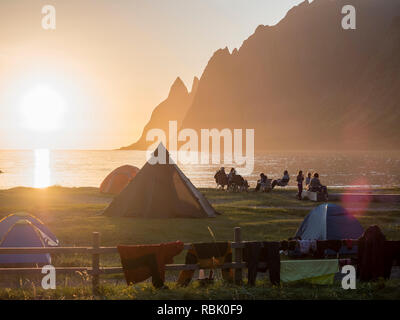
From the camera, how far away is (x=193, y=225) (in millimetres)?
21125

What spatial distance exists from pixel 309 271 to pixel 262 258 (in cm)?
107

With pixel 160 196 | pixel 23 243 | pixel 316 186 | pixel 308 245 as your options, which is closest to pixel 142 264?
pixel 308 245

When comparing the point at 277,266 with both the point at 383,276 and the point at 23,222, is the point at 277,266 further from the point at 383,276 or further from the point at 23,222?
the point at 23,222

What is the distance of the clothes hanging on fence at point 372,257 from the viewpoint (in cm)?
1113

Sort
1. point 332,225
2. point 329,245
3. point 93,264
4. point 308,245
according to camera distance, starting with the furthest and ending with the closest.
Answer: point 332,225
point 308,245
point 329,245
point 93,264

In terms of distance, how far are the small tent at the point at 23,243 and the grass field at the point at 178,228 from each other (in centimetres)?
81

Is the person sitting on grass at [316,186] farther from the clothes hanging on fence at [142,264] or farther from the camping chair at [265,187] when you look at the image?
the clothes hanging on fence at [142,264]

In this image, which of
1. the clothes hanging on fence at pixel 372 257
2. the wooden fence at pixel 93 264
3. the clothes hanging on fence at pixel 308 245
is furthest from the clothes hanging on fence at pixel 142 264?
the clothes hanging on fence at pixel 372 257

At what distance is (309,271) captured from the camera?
11.1 metres

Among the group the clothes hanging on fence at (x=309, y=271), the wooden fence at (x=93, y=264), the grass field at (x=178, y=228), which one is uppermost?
the wooden fence at (x=93, y=264)

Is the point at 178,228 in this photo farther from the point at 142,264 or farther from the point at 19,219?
the point at 142,264

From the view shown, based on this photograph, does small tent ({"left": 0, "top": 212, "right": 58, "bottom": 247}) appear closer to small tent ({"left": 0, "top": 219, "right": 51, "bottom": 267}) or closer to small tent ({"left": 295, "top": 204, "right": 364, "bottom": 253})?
small tent ({"left": 0, "top": 219, "right": 51, "bottom": 267})
